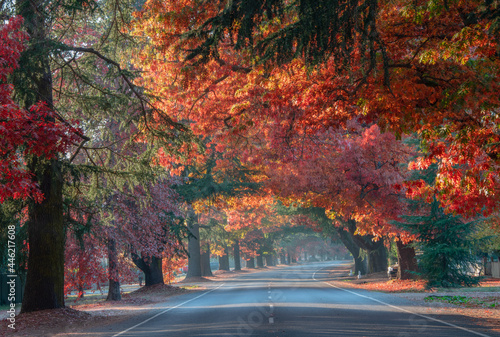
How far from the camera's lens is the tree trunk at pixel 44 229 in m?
14.9

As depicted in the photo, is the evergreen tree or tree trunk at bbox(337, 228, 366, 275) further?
tree trunk at bbox(337, 228, 366, 275)

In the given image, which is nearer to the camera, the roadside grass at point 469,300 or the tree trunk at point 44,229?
the tree trunk at point 44,229

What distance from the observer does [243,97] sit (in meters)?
16.2

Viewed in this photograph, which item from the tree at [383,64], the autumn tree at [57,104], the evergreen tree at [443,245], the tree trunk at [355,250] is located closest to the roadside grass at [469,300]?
the evergreen tree at [443,245]

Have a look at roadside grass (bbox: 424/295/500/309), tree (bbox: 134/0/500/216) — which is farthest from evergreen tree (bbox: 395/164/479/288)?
tree (bbox: 134/0/500/216)

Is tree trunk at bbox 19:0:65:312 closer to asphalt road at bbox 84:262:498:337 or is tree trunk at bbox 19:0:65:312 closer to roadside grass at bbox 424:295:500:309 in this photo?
asphalt road at bbox 84:262:498:337

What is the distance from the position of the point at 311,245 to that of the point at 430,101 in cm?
10882

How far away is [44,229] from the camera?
15656 mm

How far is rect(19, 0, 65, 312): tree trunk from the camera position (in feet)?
49.0

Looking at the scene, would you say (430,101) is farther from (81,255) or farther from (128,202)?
(128,202)

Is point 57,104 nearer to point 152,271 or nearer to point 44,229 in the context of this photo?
point 44,229

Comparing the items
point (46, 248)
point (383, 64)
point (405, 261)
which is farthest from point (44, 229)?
point (405, 261)

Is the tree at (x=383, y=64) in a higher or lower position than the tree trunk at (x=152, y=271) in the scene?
higher

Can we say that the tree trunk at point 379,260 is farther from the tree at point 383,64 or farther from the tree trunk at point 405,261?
the tree at point 383,64
